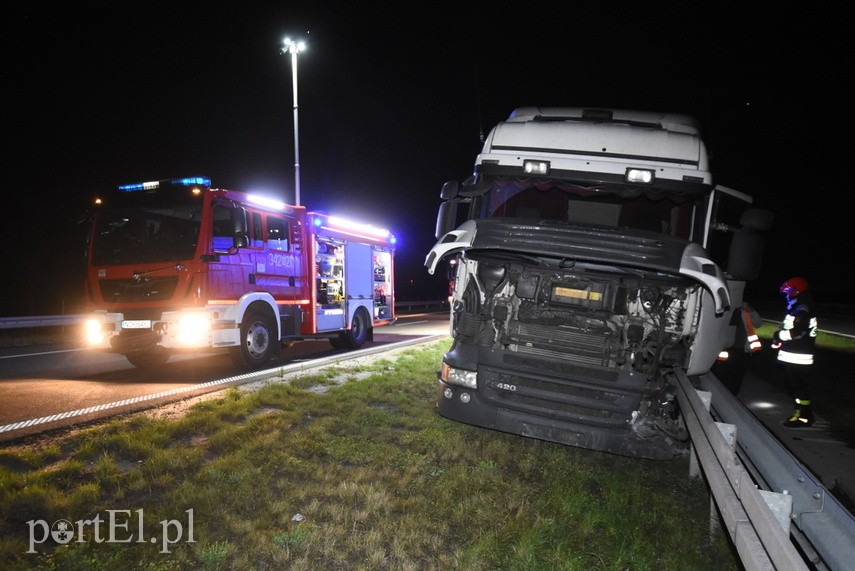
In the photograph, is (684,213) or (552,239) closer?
(552,239)

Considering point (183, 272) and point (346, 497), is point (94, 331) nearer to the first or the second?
point (183, 272)

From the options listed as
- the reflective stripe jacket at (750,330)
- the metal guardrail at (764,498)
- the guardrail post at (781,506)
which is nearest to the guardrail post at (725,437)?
the metal guardrail at (764,498)

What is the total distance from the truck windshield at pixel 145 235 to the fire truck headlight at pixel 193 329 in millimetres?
887

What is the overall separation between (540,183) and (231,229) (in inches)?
194

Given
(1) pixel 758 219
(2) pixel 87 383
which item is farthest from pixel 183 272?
(1) pixel 758 219

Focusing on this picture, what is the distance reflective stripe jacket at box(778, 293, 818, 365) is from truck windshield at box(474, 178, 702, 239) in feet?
7.95

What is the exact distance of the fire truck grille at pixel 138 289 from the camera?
24.4 ft

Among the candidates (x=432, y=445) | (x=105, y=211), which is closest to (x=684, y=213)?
(x=432, y=445)

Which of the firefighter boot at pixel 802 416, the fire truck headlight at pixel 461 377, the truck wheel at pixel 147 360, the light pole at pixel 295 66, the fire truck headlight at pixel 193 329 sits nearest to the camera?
the fire truck headlight at pixel 461 377

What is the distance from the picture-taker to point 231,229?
7.85 meters

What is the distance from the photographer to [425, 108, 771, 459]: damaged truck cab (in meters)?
4.21

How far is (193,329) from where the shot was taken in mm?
7395

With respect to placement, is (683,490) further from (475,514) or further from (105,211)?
(105,211)

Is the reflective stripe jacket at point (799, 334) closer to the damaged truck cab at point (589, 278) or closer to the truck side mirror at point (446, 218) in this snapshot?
the damaged truck cab at point (589, 278)
